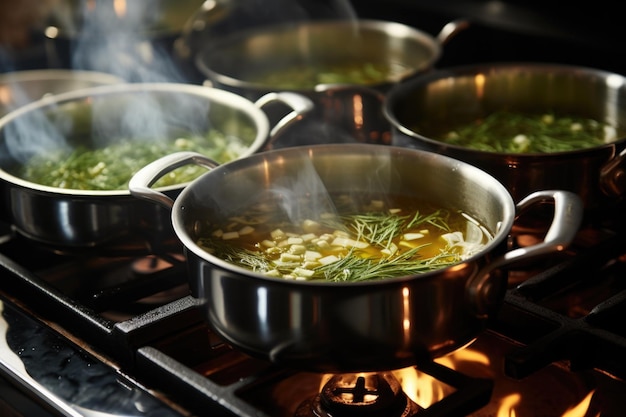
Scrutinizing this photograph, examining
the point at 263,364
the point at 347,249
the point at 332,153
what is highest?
the point at 332,153

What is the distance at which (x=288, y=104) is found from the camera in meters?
1.58

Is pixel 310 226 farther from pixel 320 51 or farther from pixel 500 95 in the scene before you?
pixel 320 51

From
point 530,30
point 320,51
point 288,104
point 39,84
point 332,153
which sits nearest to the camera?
point 332,153

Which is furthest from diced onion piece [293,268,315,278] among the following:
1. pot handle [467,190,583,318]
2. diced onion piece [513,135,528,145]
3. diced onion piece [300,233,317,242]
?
diced onion piece [513,135,528,145]

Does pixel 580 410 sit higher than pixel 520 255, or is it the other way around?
pixel 520 255

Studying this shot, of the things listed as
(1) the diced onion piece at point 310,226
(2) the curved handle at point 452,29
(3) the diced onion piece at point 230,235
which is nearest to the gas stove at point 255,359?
(3) the diced onion piece at point 230,235

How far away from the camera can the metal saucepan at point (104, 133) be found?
133 centimetres

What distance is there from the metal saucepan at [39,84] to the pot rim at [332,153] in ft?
2.98

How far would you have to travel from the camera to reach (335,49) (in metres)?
2.25

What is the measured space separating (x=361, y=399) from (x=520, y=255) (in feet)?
0.97

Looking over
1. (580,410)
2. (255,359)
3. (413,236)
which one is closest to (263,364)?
(255,359)

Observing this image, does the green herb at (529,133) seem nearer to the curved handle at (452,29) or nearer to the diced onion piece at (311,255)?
the curved handle at (452,29)

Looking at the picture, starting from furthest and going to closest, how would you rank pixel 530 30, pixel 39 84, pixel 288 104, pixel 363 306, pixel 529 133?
pixel 39 84
pixel 530 30
pixel 529 133
pixel 288 104
pixel 363 306

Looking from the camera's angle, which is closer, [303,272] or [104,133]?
[303,272]
